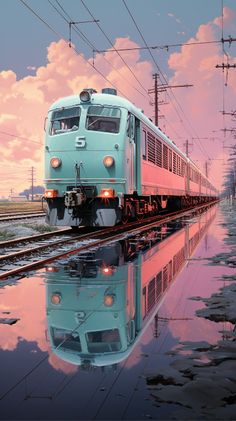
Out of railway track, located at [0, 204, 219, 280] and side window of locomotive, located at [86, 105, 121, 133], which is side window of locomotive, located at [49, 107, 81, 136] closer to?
side window of locomotive, located at [86, 105, 121, 133]

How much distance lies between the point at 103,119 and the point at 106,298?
1074 cm

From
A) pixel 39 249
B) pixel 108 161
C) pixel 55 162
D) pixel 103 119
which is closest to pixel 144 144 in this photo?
pixel 103 119

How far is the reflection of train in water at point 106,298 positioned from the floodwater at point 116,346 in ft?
0.05

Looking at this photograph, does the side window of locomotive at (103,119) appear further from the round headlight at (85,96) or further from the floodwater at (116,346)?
the floodwater at (116,346)

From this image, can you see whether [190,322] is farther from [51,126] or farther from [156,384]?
[51,126]

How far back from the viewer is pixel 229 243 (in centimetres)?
1370

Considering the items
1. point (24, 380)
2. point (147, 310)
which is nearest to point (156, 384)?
point (24, 380)

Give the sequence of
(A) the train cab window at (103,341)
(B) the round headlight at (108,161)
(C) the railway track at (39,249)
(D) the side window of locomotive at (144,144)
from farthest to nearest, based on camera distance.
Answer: (D) the side window of locomotive at (144,144) < (B) the round headlight at (108,161) < (C) the railway track at (39,249) < (A) the train cab window at (103,341)

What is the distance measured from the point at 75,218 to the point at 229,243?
16.8 feet

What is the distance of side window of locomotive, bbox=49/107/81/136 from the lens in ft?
54.7

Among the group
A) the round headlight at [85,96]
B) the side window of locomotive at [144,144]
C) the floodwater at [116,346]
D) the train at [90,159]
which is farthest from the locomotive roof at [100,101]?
the floodwater at [116,346]

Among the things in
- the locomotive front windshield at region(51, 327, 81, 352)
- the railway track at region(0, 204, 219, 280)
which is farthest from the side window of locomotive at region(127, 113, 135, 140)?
the locomotive front windshield at region(51, 327, 81, 352)

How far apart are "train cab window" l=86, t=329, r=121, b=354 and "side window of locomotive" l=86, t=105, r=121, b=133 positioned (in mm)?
11881

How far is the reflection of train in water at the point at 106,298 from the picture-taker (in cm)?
450
